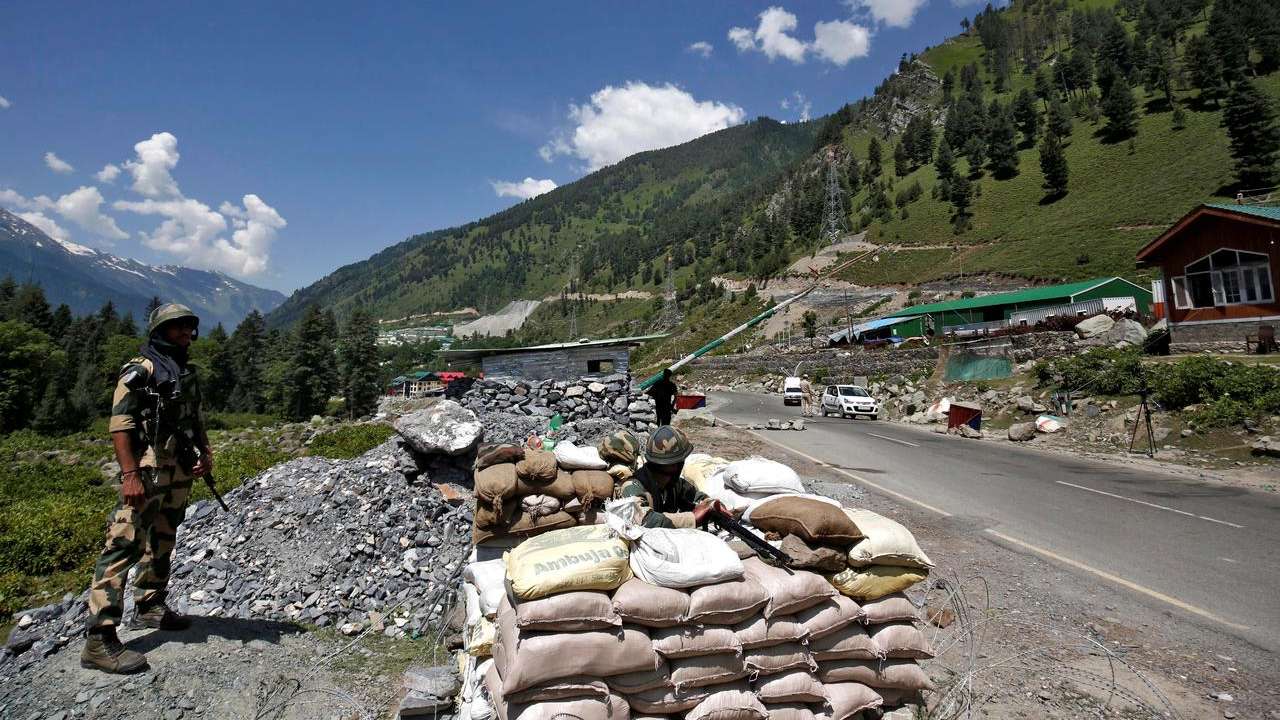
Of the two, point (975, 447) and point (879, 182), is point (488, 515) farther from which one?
point (879, 182)

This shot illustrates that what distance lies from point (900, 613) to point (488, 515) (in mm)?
3423

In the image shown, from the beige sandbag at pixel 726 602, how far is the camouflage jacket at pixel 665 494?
85cm

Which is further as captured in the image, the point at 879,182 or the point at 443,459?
the point at 879,182

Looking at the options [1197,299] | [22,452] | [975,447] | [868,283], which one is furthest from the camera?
[868,283]

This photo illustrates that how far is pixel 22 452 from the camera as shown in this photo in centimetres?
2641

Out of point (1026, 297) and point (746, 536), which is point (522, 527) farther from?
point (1026, 297)

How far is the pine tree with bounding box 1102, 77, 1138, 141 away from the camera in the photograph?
215ft

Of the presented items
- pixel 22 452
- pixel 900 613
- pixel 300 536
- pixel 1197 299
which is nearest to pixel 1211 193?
pixel 1197 299

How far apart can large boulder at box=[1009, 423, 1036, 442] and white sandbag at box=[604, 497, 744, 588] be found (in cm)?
1734

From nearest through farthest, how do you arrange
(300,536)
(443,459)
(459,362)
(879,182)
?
(300,536)
(443,459)
(459,362)
(879,182)

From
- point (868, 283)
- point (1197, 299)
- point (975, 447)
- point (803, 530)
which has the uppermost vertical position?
point (868, 283)

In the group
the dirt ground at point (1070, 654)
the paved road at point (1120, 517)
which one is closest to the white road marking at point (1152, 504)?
the paved road at point (1120, 517)

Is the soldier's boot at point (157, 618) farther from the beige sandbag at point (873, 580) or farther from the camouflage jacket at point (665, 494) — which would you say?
the beige sandbag at point (873, 580)

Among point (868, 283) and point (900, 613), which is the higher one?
point (868, 283)
